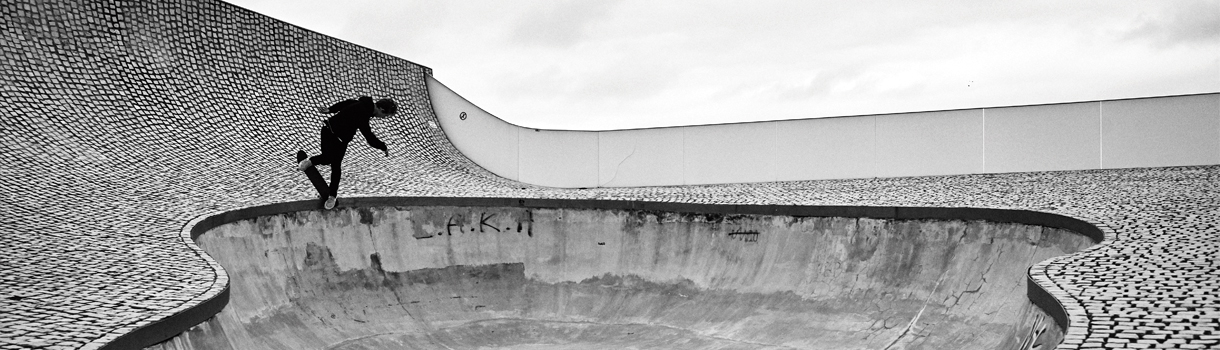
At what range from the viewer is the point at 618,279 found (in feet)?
39.9

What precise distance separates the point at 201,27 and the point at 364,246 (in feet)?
23.7

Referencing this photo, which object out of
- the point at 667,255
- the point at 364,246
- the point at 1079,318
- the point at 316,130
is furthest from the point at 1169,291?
the point at 316,130

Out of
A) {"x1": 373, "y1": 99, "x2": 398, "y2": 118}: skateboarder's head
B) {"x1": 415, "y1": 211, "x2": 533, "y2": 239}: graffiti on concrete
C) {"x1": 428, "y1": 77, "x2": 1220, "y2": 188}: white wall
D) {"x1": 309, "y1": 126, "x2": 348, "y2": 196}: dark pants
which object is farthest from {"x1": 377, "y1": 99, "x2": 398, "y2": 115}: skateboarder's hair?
{"x1": 428, "y1": 77, "x2": 1220, "y2": 188}: white wall

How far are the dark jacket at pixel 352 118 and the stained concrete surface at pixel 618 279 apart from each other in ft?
5.05

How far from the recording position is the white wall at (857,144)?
13938mm

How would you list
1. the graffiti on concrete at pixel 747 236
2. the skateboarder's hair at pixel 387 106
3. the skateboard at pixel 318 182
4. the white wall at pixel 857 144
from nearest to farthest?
the skateboarder's hair at pixel 387 106, the skateboard at pixel 318 182, the graffiti on concrete at pixel 747 236, the white wall at pixel 857 144

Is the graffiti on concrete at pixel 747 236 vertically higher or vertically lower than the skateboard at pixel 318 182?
lower

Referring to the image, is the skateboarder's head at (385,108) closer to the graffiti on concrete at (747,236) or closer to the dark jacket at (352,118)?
the dark jacket at (352,118)

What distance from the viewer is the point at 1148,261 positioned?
6.38 m

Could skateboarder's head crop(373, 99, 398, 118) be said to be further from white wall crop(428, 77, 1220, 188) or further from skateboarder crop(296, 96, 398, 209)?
white wall crop(428, 77, 1220, 188)

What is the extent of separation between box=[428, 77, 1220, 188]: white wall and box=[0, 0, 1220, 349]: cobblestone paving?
0.51m

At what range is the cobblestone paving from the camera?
527cm

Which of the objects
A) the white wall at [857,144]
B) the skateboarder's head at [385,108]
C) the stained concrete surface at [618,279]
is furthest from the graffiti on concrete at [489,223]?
the white wall at [857,144]

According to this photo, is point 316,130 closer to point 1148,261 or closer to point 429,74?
point 429,74
